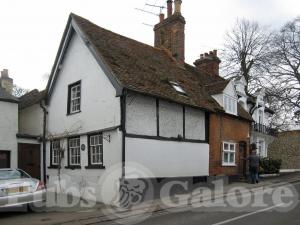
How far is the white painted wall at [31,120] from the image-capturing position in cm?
2055

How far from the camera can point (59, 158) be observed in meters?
18.5

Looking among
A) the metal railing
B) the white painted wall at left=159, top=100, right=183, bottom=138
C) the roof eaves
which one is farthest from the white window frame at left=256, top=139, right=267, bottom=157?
the roof eaves

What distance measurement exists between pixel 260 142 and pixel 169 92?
1584 centimetres

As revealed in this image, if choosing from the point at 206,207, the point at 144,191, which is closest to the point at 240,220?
the point at 206,207

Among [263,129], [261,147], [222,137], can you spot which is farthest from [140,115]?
[261,147]

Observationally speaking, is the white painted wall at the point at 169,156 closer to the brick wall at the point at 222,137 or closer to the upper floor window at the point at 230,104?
the brick wall at the point at 222,137

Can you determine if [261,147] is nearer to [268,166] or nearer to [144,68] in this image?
[268,166]

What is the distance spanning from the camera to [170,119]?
1694 cm

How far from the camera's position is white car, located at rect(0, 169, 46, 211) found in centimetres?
1175

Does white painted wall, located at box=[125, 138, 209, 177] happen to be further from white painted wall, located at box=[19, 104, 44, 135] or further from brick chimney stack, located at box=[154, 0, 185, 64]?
white painted wall, located at box=[19, 104, 44, 135]

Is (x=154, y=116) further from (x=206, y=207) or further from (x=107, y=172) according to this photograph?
(x=206, y=207)

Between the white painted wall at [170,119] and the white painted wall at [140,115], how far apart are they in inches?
18.9

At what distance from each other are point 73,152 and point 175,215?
7.63 meters

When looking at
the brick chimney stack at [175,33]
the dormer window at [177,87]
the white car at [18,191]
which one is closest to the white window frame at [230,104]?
the dormer window at [177,87]
